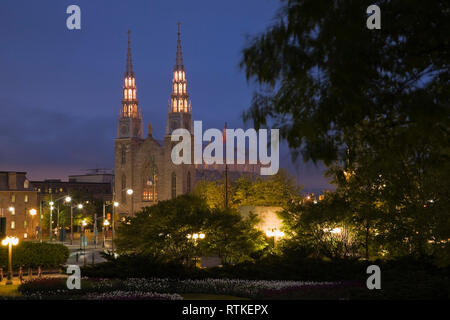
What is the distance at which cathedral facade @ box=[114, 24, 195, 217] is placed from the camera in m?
139

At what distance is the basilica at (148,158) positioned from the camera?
456 ft

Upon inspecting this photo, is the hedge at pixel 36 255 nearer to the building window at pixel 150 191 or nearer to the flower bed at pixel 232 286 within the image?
the flower bed at pixel 232 286

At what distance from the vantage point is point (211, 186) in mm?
87188

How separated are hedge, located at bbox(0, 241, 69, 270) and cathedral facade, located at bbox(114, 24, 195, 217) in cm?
9062

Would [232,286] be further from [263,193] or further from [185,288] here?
[263,193]

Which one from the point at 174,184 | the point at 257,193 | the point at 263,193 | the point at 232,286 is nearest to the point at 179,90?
the point at 174,184

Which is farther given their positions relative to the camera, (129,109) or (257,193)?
(129,109)

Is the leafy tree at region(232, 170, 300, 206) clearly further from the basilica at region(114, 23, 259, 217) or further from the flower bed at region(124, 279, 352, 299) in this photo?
the basilica at region(114, 23, 259, 217)

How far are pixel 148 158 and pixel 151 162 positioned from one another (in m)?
1.22

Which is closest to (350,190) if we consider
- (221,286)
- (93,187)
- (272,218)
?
(221,286)

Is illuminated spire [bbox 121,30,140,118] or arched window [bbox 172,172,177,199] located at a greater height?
illuminated spire [bbox 121,30,140,118]

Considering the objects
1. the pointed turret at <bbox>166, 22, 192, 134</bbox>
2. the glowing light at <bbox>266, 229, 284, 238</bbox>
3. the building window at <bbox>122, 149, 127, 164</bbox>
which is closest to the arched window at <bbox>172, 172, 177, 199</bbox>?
the pointed turret at <bbox>166, 22, 192, 134</bbox>

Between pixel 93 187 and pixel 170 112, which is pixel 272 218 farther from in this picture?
pixel 93 187

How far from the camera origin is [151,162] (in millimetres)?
144125
